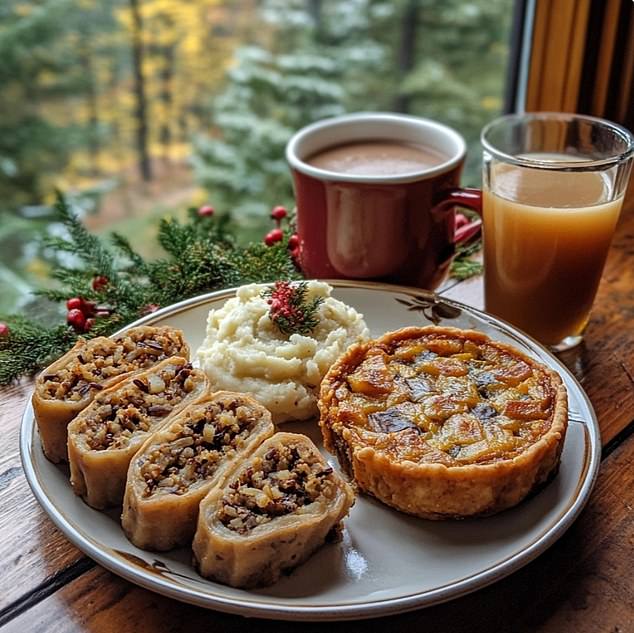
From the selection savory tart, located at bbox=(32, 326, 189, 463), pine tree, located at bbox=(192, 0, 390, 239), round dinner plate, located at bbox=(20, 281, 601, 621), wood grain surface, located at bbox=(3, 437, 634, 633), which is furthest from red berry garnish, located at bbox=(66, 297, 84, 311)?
pine tree, located at bbox=(192, 0, 390, 239)

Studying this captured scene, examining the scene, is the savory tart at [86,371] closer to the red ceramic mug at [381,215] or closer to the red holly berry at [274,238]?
the red ceramic mug at [381,215]

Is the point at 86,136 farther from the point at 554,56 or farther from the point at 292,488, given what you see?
the point at 292,488

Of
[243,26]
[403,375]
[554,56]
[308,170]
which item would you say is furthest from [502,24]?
[403,375]

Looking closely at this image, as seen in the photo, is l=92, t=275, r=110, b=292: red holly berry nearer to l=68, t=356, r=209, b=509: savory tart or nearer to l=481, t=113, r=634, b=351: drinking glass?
l=68, t=356, r=209, b=509: savory tart

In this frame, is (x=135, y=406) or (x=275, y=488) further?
(x=135, y=406)

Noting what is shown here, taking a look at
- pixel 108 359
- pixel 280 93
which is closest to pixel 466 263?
pixel 108 359

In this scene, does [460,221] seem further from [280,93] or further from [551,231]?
[280,93]
